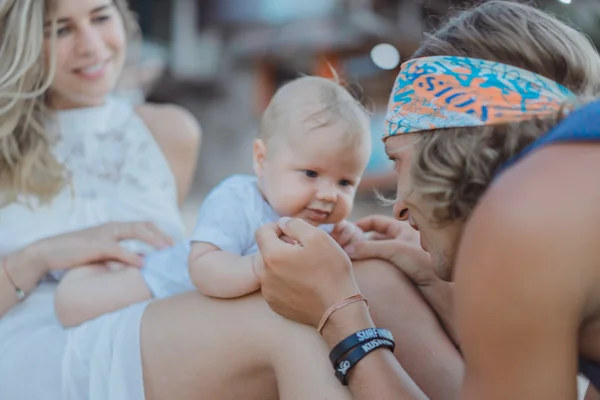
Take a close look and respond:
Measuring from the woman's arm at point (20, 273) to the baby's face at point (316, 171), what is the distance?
0.72 metres

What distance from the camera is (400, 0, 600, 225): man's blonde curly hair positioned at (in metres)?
1.26

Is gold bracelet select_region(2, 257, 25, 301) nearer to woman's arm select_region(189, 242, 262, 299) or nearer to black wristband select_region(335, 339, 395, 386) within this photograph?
woman's arm select_region(189, 242, 262, 299)

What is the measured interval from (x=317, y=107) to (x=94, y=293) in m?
0.78

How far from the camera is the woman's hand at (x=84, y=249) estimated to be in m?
2.13

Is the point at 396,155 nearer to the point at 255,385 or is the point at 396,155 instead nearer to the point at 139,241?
the point at 255,385

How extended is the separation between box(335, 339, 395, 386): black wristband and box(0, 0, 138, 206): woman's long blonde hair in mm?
1282

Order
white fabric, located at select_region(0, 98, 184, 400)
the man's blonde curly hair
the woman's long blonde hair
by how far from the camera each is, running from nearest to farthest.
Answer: the man's blonde curly hair, white fabric, located at select_region(0, 98, 184, 400), the woman's long blonde hair

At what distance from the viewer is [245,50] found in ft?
37.0

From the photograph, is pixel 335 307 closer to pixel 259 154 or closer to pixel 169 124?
pixel 259 154

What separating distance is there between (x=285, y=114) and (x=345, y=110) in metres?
0.17

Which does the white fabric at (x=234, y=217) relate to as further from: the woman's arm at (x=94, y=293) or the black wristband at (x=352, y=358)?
the black wristband at (x=352, y=358)

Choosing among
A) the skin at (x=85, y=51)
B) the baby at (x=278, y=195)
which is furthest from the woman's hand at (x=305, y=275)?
the skin at (x=85, y=51)

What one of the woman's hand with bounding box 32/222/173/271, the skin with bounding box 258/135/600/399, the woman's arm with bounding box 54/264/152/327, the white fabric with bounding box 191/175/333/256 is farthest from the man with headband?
the woman's hand with bounding box 32/222/173/271

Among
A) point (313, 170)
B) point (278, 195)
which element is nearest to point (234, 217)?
point (278, 195)
